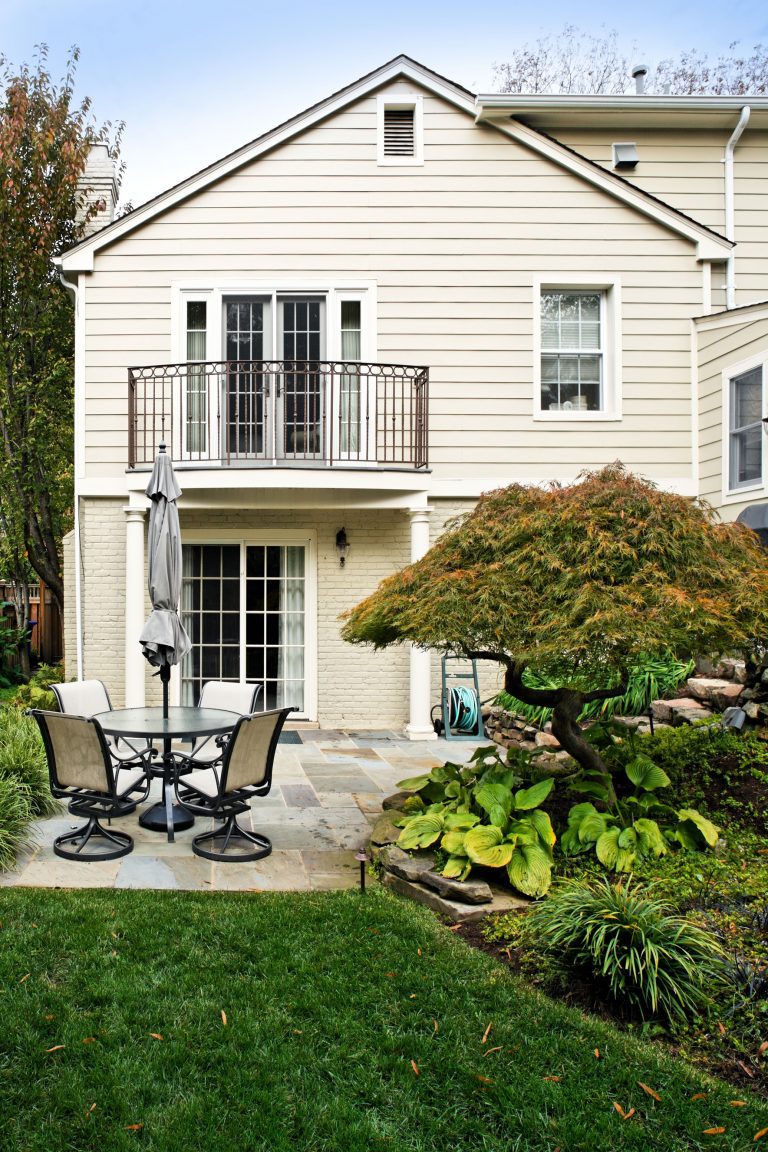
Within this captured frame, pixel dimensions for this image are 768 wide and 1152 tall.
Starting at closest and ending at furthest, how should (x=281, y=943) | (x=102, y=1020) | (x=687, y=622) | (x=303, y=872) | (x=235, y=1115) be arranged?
(x=235, y=1115), (x=102, y=1020), (x=281, y=943), (x=687, y=622), (x=303, y=872)

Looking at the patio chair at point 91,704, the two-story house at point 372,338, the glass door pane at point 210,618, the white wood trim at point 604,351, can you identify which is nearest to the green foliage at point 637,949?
the patio chair at point 91,704

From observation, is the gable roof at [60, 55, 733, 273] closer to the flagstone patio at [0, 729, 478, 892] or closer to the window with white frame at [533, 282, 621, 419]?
the window with white frame at [533, 282, 621, 419]

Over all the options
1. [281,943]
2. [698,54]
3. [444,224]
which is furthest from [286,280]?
[698,54]

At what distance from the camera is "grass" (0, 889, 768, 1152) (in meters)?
2.48

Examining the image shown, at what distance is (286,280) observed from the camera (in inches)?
383

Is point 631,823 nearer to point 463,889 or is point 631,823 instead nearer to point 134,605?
point 463,889

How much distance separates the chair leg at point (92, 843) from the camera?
493 centimetres

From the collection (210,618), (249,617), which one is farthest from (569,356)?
(210,618)

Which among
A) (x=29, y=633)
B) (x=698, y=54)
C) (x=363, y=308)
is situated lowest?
(x=29, y=633)

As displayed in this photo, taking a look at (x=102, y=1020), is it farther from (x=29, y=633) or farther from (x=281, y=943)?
(x=29, y=633)

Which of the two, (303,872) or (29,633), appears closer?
(303,872)

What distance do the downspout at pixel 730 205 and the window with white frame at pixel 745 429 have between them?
1.52 metres

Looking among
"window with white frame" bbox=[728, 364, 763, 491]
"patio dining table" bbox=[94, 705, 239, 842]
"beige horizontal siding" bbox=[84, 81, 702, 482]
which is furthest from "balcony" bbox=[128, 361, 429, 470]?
"patio dining table" bbox=[94, 705, 239, 842]

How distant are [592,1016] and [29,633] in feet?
38.0
